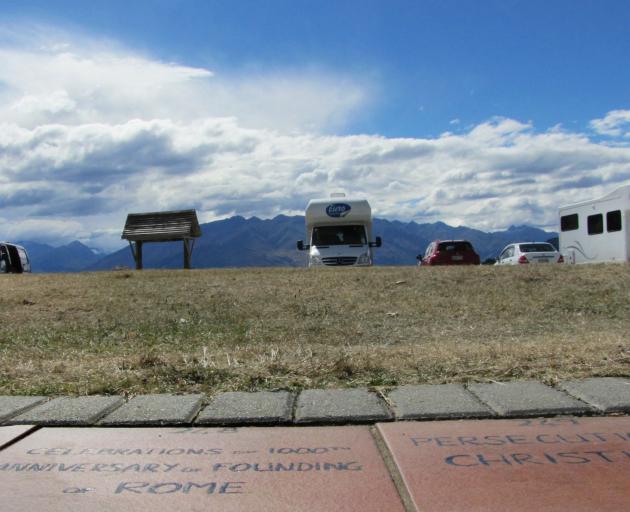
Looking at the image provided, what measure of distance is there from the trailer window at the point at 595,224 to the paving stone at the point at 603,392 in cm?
2009

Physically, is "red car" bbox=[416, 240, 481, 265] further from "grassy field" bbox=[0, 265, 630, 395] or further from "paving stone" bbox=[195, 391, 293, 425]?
"paving stone" bbox=[195, 391, 293, 425]

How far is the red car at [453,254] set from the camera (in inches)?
981

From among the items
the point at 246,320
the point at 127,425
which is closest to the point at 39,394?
the point at 127,425

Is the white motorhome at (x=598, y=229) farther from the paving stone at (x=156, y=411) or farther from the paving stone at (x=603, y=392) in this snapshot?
the paving stone at (x=156, y=411)

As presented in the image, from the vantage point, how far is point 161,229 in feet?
82.9

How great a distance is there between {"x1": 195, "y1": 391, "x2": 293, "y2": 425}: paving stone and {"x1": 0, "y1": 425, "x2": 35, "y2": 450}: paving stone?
35.5 inches

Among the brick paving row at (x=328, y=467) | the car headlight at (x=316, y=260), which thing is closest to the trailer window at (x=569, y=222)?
the car headlight at (x=316, y=260)

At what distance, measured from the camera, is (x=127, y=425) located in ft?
11.8

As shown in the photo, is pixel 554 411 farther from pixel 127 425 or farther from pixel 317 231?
pixel 317 231

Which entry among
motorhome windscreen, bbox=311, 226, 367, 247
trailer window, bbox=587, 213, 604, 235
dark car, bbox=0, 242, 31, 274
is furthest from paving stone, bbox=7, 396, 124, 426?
dark car, bbox=0, 242, 31, 274

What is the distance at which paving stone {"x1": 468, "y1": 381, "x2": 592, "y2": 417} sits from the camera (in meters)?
3.67

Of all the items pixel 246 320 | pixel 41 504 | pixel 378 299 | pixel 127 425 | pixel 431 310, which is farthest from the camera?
pixel 378 299

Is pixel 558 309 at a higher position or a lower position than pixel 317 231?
lower

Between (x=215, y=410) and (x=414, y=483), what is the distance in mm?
1404
